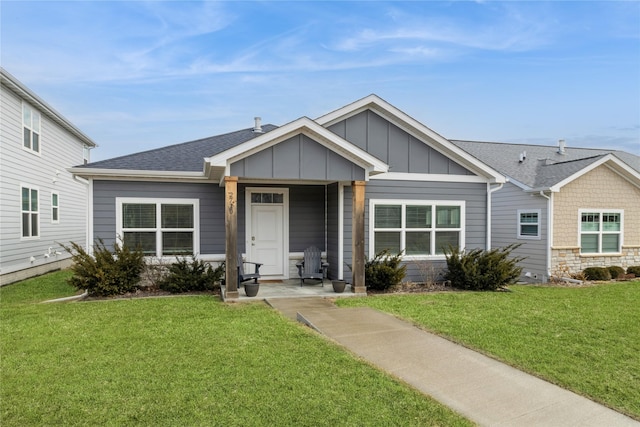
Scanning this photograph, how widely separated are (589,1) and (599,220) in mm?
6874

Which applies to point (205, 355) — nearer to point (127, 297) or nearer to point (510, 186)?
point (127, 297)

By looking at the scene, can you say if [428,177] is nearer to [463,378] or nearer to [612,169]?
[463,378]

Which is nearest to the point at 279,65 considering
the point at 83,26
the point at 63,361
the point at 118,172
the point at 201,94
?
the point at 201,94

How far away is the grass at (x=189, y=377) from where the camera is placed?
318 centimetres

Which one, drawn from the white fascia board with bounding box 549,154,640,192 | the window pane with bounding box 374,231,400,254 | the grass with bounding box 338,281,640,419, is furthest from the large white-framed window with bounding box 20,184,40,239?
the white fascia board with bounding box 549,154,640,192

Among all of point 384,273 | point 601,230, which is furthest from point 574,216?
point 384,273

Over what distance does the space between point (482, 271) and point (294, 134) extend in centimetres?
568

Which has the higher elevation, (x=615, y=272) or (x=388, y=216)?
(x=388, y=216)

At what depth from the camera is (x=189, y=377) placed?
395 centimetres

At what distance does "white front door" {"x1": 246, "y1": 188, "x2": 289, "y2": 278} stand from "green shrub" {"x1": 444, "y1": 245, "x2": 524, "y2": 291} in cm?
432

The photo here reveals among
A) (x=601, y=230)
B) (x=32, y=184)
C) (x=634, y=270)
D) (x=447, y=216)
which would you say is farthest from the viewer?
(x=601, y=230)

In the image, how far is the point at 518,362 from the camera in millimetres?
4461

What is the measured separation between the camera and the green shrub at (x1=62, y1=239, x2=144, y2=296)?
8406 mm

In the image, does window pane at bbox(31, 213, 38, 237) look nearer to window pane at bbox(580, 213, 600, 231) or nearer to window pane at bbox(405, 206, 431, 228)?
window pane at bbox(405, 206, 431, 228)
